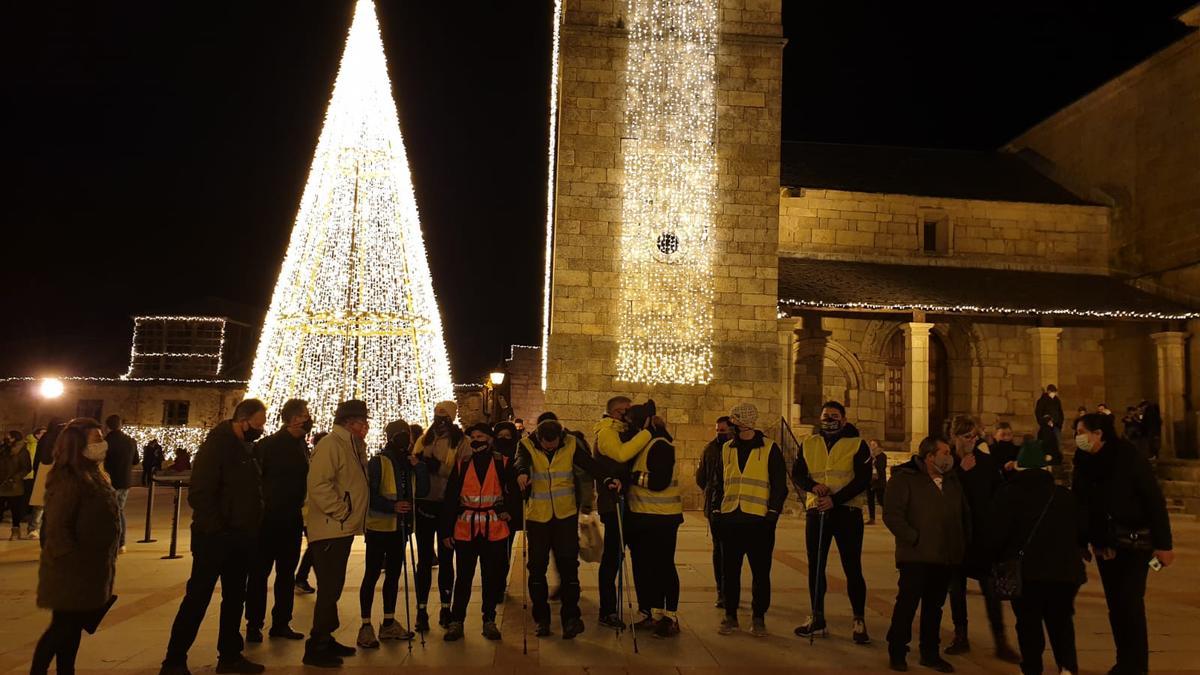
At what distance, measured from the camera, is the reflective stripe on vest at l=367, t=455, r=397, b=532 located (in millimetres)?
6398

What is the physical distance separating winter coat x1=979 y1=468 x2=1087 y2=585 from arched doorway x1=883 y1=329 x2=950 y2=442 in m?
16.0

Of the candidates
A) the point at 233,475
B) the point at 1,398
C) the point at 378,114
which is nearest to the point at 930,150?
the point at 378,114

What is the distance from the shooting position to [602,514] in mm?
7039

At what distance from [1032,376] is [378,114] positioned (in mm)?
15343

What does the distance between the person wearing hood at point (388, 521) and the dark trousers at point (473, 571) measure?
0.41 metres

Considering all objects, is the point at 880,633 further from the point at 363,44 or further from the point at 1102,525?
the point at 363,44

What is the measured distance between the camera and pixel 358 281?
48.9ft

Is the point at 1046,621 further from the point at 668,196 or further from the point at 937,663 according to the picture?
the point at 668,196

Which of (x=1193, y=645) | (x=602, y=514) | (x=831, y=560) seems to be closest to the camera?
(x=1193, y=645)

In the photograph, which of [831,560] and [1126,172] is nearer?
[831,560]

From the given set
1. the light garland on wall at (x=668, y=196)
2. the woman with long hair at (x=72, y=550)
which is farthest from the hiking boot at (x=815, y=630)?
the light garland on wall at (x=668, y=196)

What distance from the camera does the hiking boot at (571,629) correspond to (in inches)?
251

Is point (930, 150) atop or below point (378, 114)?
atop

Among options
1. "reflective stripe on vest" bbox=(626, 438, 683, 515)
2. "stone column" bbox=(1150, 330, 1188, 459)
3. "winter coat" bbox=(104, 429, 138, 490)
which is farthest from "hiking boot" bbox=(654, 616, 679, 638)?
"stone column" bbox=(1150, 330, 1188, 459)
